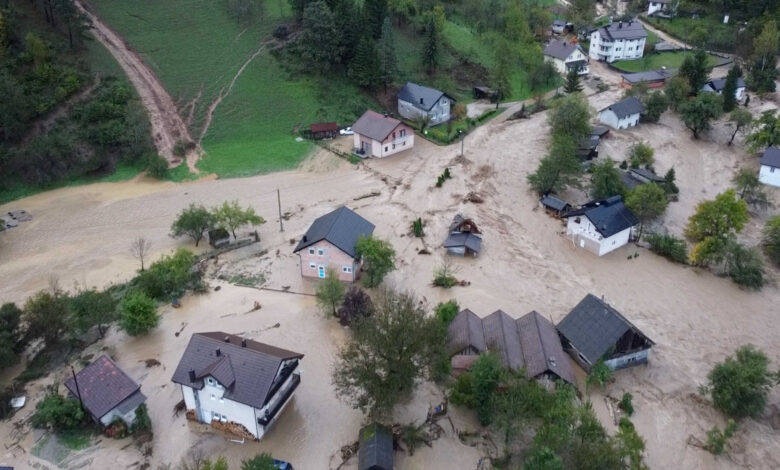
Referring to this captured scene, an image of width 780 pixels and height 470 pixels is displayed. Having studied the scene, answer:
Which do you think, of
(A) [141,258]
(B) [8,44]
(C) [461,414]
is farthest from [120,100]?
(C) [461,414]

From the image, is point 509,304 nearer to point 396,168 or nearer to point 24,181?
point 396,168

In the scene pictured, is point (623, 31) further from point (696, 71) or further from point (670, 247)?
point (670, 247)

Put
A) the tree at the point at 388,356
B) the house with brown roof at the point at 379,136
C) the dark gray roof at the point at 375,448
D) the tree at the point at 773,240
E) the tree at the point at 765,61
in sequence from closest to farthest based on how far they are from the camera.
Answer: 1. the dark gray roof at the point at 375,448
2. the tree at the point at 388,356
3. the tree at the point at 773,240
4. the house with brown roof at the point at 379,136
5. the tree at the point at 765,61

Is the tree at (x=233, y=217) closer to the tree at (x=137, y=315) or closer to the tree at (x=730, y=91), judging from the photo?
the tree at (x=137, y=315)

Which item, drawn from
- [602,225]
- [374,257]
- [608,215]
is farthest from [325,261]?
[608,215]

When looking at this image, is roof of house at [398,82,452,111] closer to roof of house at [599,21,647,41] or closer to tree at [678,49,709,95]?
tree at [678,49,709,95]

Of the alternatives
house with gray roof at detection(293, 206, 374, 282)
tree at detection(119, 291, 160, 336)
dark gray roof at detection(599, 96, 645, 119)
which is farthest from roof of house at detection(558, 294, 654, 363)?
dark gray roof at detection(599, 96, 645, 119)

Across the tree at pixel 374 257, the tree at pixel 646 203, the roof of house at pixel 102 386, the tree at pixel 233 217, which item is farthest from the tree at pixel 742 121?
the roof of house at pixel 102 386
